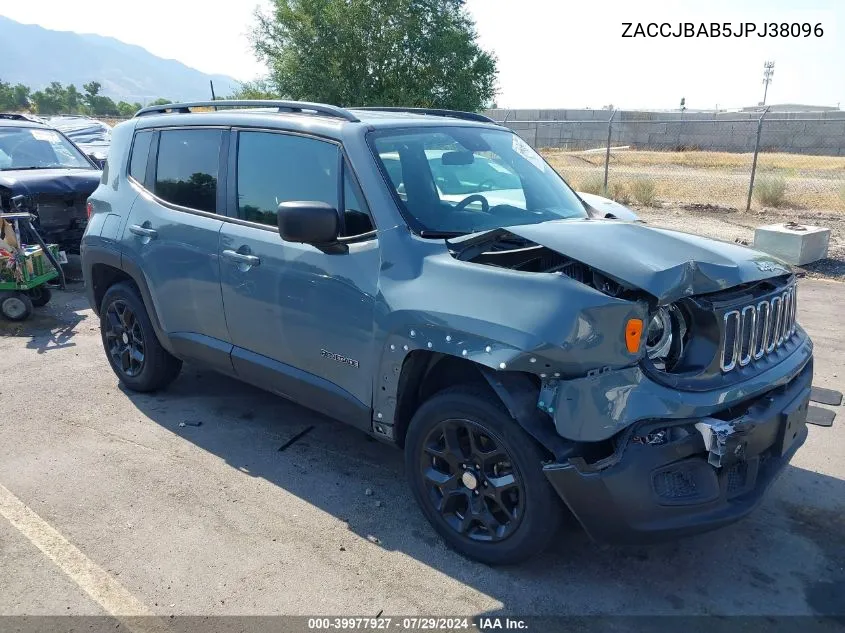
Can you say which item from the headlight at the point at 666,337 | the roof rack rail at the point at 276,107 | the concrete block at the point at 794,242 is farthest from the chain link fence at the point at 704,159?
the headlight at the point at 666,337

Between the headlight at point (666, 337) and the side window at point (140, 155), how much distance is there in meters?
3.70

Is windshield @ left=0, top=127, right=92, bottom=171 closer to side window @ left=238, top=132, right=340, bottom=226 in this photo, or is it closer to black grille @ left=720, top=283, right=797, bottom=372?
side window @ left=238, top=132, right=340, bottom=226

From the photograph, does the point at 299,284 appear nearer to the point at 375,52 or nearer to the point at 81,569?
the point at 81,569

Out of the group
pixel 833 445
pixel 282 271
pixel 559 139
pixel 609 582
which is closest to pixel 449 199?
pixel 282 271

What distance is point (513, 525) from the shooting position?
3029 mm

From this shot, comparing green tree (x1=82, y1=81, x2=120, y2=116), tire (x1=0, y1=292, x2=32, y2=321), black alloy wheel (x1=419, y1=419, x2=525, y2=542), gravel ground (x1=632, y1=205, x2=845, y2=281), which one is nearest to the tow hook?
black alloy wheel (x1=419, y1=419, x2=525, y2=542)

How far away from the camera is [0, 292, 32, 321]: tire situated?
7.16m

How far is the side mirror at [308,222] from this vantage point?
10.8 feet

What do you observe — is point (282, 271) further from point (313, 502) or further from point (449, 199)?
point (313, 502)

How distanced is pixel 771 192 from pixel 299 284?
42.7 ft

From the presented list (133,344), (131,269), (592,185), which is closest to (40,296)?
(133,344)

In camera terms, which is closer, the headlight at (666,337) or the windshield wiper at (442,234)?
the headlight at (666,337)

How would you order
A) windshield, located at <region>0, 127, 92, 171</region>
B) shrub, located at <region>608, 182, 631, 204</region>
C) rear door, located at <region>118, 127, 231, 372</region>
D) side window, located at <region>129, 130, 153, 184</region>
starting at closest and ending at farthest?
rear door, located at <region>118, 127, 231, 372</region>
side window, located at <region>129, 130, 153, 184</region>
windshield, located at <region>0, 127, 92, 171</region>
shrub, located at <region>608, 182, 631, 204</region>

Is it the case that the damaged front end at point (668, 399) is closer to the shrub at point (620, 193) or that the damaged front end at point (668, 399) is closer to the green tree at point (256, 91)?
the shrub at point (620, 193)
